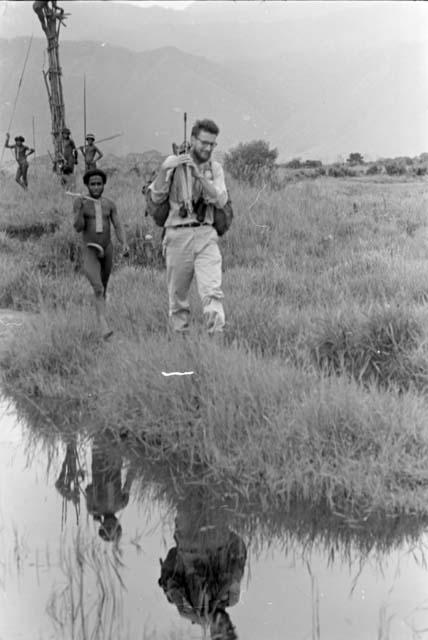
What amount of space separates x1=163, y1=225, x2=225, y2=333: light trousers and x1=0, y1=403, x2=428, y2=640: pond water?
137 cm

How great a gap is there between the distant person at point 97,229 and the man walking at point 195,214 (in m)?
1.33

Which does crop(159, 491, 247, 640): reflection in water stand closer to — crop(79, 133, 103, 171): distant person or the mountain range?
the mountain range

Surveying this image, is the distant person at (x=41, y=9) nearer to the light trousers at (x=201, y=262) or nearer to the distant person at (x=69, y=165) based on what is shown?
the distant person at (x=69, y=165)

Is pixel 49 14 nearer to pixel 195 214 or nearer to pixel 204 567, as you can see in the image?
pixel 195 214

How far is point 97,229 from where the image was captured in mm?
6984

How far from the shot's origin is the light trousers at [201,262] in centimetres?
563

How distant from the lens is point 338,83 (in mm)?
11172

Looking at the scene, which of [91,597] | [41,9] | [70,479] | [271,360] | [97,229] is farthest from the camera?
[41,9]

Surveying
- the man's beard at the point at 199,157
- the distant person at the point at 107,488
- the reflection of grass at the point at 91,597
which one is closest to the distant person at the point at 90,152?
the man's beard at the point at 199,157

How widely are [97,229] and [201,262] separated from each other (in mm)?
1612

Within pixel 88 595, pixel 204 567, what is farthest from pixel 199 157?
pixel 88 595

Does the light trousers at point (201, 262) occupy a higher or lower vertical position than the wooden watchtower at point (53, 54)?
lower

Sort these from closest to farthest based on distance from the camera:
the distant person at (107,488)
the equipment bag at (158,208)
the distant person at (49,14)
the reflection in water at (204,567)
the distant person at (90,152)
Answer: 1. the reflection in water at (204,567)
2. the distant person at (107,488)
3. the equipment bag at (158,208)
4. the distant person at (49,14)
5. the distant person at (90,152)

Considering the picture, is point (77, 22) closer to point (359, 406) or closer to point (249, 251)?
point (249, 251)
